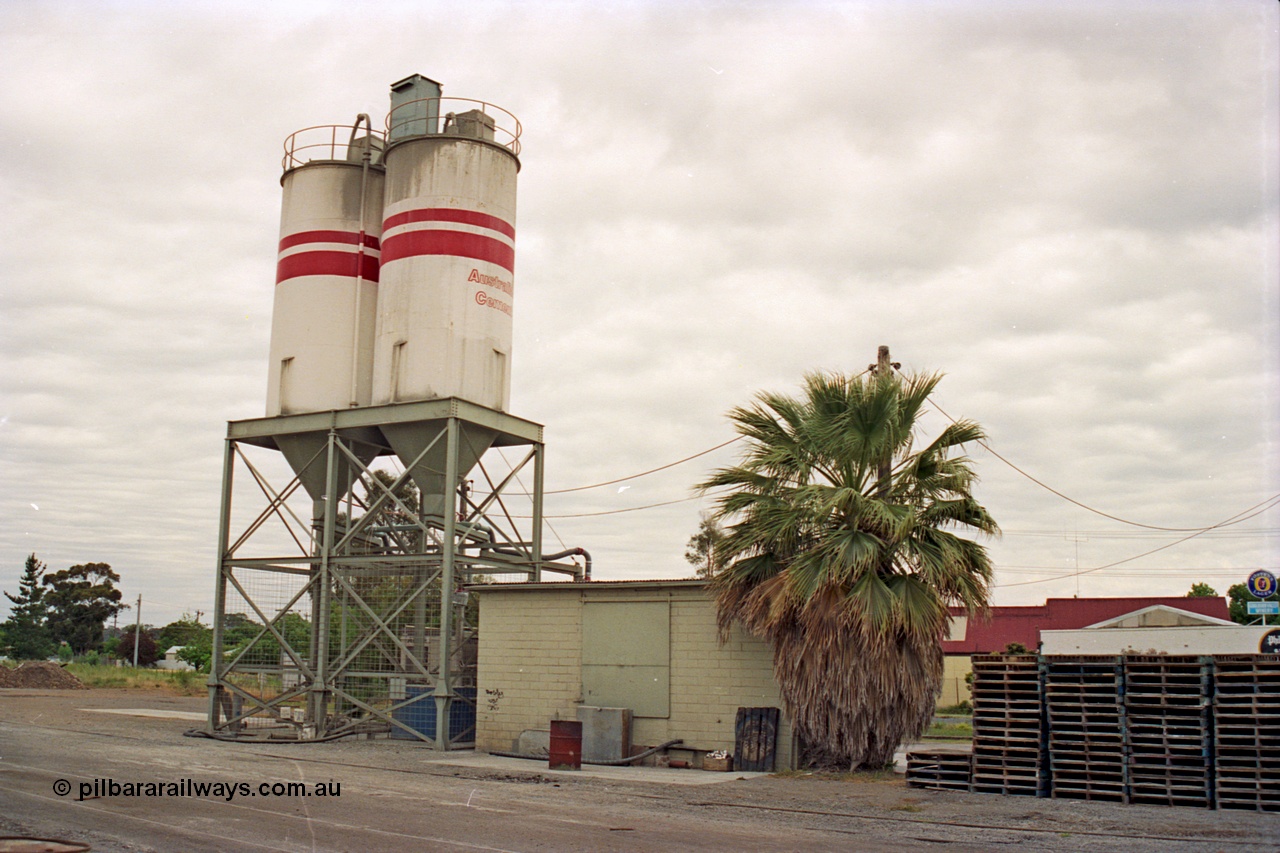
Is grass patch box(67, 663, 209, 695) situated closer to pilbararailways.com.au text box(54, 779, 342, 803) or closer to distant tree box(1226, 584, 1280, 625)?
pilbararailways.com.au text box(54, 779, 342, 803)

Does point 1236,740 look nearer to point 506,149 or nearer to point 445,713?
point 445,713

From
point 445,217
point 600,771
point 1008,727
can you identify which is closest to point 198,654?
point 445,217

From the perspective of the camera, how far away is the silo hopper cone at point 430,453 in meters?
23.5

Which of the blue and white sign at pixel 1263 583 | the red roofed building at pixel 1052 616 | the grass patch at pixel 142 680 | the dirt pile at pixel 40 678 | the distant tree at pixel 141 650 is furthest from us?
the distant tree at pixel 141 650

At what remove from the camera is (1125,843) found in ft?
36.4

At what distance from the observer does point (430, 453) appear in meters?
23.6

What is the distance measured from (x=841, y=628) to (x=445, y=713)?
8.91 meters

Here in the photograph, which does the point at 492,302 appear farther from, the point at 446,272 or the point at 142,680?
the point at 142,680

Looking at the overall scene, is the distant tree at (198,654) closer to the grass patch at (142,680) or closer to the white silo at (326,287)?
the grass patch at (142,680)

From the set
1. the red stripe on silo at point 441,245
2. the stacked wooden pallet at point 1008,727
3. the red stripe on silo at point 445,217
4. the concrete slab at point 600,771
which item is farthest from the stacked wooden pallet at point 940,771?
the red stripe on silo at point 445,217

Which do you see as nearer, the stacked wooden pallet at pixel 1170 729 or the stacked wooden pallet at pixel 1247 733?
the stacked wooden pallet at pixel 1247 733

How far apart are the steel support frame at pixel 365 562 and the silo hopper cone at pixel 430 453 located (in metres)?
0.09

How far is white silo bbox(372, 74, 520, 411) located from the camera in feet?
77.3

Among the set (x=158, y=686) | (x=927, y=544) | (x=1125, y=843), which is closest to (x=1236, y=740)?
(x=1125, y=843)
